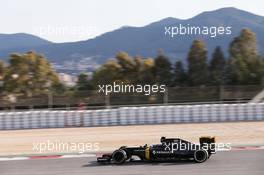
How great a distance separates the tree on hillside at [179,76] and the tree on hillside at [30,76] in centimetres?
1264

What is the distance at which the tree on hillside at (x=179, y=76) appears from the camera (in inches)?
2181

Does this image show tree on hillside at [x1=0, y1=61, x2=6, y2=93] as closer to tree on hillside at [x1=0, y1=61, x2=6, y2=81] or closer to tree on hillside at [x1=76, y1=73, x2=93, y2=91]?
tree on hillside at [x1=0, y1=61, x2=6, y2=81]

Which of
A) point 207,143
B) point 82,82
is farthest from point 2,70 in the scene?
point 207,143

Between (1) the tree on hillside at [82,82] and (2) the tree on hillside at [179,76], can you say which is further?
(2) the tree on hillside at [179,76]

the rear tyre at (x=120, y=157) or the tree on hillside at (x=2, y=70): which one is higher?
the tree on hillside at (x=2, y=70)

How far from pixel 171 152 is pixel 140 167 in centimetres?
100

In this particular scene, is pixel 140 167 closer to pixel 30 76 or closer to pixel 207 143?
pixel 207 143

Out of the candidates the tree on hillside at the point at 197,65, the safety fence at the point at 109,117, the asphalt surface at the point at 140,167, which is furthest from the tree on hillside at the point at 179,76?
the asphalt surface at the point at 140,167

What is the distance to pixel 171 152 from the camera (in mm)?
14305

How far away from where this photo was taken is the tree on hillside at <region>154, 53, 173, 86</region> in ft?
174

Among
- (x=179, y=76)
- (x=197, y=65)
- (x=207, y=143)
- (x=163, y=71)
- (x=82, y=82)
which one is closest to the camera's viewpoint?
(x=207, y=143)

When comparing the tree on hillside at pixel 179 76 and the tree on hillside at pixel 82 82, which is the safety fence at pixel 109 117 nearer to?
the tree on hillside at pixel 82 82

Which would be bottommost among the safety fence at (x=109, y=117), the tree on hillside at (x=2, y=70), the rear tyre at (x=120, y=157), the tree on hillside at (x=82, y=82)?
the rear tyre at (x=120, y=157)

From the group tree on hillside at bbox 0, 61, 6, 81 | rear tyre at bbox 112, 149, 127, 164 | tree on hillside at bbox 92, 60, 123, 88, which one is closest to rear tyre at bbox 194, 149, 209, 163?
rear tyre at bbox 112, 149, 127, 164
